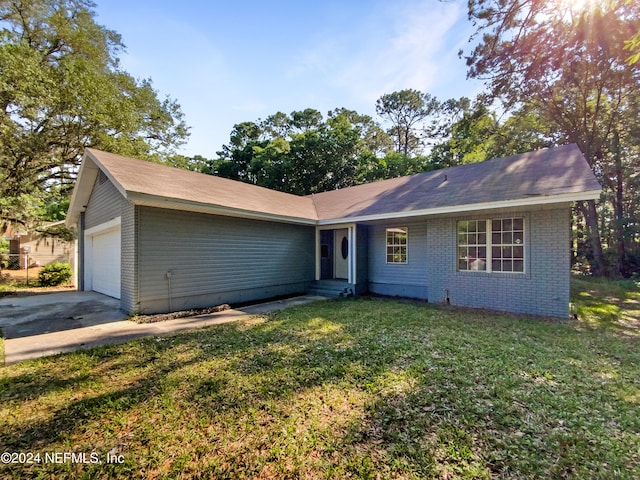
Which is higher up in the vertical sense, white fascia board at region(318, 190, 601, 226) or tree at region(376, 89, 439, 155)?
tree at region(376, 89, 439, 155)

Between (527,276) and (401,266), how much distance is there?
3516 mm

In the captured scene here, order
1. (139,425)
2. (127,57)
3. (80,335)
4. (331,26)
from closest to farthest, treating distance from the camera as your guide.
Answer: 1. (139,425)
2. (80,335)
3. (331,26)
4. (127,57)

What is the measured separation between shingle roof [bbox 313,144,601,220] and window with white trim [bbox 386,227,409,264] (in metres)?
1.06

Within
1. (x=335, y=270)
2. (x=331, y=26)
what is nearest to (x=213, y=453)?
(x=335, y=270)

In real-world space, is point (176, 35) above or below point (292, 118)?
below

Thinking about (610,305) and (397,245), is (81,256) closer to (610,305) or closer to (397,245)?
(397,245)

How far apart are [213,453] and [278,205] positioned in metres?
8.61

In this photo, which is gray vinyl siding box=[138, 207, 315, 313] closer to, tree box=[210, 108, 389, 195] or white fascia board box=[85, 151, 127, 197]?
white fascia board box=[85, 151, 127, 197]

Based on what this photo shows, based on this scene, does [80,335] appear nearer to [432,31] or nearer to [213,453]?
[213,453]

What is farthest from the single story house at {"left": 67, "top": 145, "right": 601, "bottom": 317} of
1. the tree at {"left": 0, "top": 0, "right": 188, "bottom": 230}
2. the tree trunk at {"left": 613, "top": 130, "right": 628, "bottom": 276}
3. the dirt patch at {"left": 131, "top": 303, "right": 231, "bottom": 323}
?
the tree trunk at {"left": 613, "top": 130, "right": 628, "bottom": 276}

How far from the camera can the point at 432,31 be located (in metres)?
8.58

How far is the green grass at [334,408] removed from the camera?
7.43 feet

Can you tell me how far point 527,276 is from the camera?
7.16 meters

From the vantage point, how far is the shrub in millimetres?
12320
